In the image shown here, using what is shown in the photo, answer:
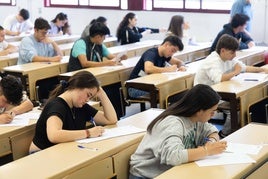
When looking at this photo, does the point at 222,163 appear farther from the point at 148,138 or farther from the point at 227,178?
the point at 148,138

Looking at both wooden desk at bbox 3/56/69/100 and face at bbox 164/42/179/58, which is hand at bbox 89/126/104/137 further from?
wooden desk at bbox 3/56/69/100

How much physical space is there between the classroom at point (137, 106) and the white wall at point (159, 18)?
0.03m

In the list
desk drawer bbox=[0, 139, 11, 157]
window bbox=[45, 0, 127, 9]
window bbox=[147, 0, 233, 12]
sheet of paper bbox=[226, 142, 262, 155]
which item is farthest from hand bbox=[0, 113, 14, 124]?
window bbox=[45, 0, 127, 9]

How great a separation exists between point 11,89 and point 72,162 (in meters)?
1.02

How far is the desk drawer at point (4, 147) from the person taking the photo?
9.89ft

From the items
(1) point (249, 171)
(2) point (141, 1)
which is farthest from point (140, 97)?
(2) point (141, 1)

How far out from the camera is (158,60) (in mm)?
5125

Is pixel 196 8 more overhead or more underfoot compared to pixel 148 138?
more overhead

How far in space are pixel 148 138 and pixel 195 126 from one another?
29cm

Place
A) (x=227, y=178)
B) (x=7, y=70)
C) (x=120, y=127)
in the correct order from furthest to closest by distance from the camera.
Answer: (x=7, y=70) → (x=120, y=127) → (x=227, y=178)

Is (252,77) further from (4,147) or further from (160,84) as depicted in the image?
(4,147)

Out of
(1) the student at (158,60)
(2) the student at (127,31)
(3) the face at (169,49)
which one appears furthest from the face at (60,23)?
(3) the face at (169,49)

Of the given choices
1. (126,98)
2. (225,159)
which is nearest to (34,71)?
(126,98)

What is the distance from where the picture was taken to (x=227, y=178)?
2.19 metres
